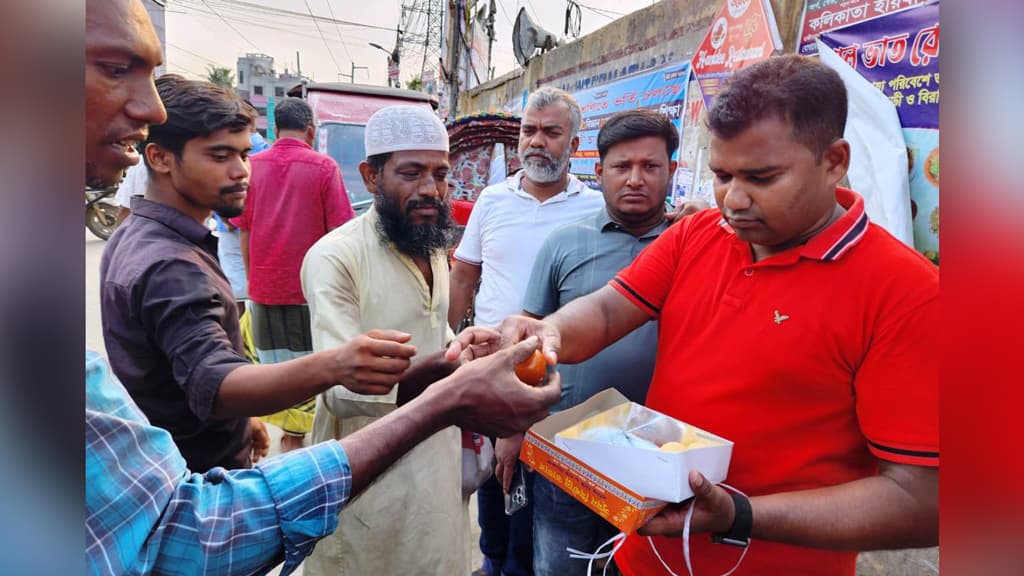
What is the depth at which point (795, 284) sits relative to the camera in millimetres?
1412

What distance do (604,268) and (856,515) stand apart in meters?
1.45

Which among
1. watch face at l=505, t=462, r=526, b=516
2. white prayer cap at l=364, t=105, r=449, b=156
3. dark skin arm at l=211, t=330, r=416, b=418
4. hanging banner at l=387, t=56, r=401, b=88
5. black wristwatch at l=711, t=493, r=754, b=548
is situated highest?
hanging banner at l=387, t=56, r=401, b=88

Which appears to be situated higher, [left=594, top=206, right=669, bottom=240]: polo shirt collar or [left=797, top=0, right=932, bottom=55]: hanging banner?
[left=797, top=0, right=932, bottom=55]: hanging banner

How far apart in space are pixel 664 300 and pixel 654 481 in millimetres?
708

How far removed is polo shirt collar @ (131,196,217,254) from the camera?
5.79ft

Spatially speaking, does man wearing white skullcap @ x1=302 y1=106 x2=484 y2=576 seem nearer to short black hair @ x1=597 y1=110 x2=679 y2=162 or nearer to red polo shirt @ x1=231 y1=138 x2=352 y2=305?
short black hair @ x1=597 y1=110 x2=679 y2=162

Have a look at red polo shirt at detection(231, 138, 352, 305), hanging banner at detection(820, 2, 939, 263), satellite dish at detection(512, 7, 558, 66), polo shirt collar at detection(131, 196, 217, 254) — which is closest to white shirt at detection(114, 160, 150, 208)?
red polo shirt at detection(231, 138, 352, 305)

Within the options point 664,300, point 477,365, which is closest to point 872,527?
point 664,300

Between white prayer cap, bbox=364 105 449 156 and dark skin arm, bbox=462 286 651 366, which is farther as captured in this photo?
white prayer cap, bbox=364 105 449 156

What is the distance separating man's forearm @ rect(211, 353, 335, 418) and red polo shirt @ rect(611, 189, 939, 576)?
1.03m

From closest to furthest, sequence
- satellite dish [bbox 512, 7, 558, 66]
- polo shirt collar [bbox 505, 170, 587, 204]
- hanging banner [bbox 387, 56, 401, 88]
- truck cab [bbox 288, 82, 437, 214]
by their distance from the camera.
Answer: polo shirt collar [bbox 505, 170, 587, 204] → truck cab [bbox 288, 82, 437, 214] → satellite dish [bbox 512, 7, 558, 66] → hanging banner [bbox 387, 56, 401, 88]

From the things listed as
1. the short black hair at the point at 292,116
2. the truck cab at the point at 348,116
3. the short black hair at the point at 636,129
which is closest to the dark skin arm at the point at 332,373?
the short black hair at the point at 636,129

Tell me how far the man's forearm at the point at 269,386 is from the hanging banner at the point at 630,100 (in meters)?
2.50

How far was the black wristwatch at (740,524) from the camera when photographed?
1273 mm
